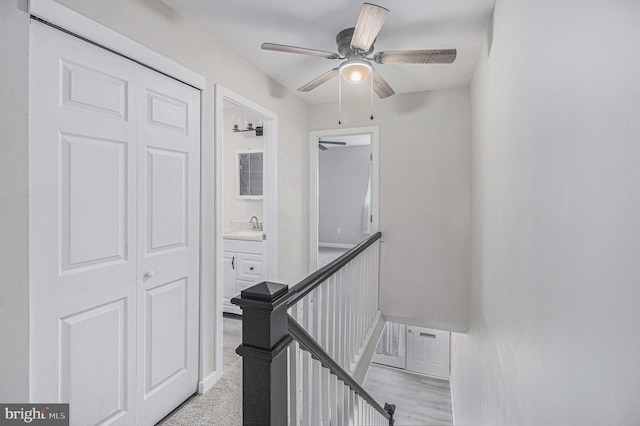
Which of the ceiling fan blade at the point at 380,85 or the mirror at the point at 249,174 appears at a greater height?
the ceiling fan blade at the point at 380,85

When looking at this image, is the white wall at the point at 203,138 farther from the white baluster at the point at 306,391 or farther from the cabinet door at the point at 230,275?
the white baluster at the point at 306,391

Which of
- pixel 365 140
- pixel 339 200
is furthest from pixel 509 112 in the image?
pixel 339 200

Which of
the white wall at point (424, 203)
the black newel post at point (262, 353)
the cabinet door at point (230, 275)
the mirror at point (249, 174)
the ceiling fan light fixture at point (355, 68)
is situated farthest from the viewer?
the mirror at point (249, 174)

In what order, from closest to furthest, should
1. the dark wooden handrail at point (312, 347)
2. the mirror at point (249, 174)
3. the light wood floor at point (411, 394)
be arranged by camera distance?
1. the dark wooden handrail at point (312, 347)
2. the mirror at point (249, 174)
3. the light wood floor at point (411, 394)

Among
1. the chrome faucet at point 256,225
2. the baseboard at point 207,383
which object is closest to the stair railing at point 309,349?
the baseboard at point 207,383

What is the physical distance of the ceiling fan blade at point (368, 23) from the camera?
5.32ft

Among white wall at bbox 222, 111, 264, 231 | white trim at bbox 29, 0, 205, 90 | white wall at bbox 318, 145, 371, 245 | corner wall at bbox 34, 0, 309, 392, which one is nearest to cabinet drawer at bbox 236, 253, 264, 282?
corner wall at bbox 34, 0, 309, 392

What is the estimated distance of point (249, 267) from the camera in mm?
3717

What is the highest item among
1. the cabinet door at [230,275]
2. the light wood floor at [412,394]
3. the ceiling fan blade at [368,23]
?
the ceiling fan blade at [368,23]

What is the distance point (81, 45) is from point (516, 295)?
7.73ft

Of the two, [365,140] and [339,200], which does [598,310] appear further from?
[339,200]

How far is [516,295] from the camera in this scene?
4.85 feet

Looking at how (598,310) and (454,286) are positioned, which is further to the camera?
(454,286)

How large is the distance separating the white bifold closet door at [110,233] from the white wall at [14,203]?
0.13ft
